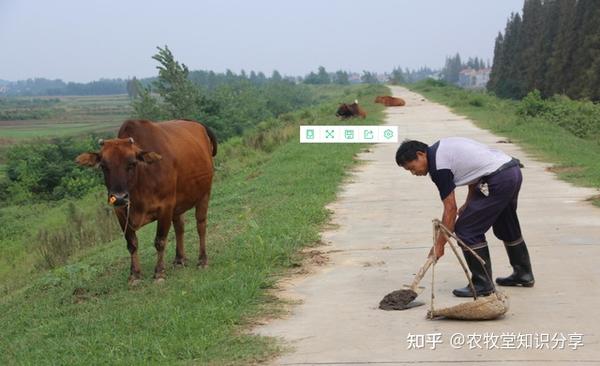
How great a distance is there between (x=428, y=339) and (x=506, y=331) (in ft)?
1.85

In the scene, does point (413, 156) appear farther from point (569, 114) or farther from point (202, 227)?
point (569, 114)

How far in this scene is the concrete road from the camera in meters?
5.05

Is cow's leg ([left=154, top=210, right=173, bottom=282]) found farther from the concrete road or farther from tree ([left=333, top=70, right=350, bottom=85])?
tree ([left=333, top=70, right=350, bottom=85])

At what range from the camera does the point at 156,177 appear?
25.1ft

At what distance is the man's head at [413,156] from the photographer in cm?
605

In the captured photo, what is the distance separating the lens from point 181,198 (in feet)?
27.0

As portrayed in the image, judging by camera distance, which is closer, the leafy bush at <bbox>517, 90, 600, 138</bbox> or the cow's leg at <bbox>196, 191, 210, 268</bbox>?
the cow's leg at <bbox>196, 191, 210, 268</bbox>

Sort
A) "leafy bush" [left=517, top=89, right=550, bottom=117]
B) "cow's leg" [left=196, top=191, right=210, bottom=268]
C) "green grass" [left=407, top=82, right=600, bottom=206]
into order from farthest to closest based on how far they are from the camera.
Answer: "leafy bush" [left=517, top=89, right=550, bottom=117] → "green grass" [left=407, top=82, right=600, bottom=206] → "cow's leg" [left=196, top=191, right=210, bottom=268]

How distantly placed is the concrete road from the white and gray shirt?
0.99 metres

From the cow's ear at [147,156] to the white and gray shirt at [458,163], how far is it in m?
2.63

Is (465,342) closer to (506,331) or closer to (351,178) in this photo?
(506,331)

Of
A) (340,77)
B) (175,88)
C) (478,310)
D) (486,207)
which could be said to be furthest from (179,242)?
(340,77)

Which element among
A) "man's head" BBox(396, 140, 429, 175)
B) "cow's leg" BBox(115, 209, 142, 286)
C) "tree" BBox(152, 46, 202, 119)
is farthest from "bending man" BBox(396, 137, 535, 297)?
"tree" BBox(152, 46, 202, 119)

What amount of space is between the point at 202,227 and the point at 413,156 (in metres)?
3.32
